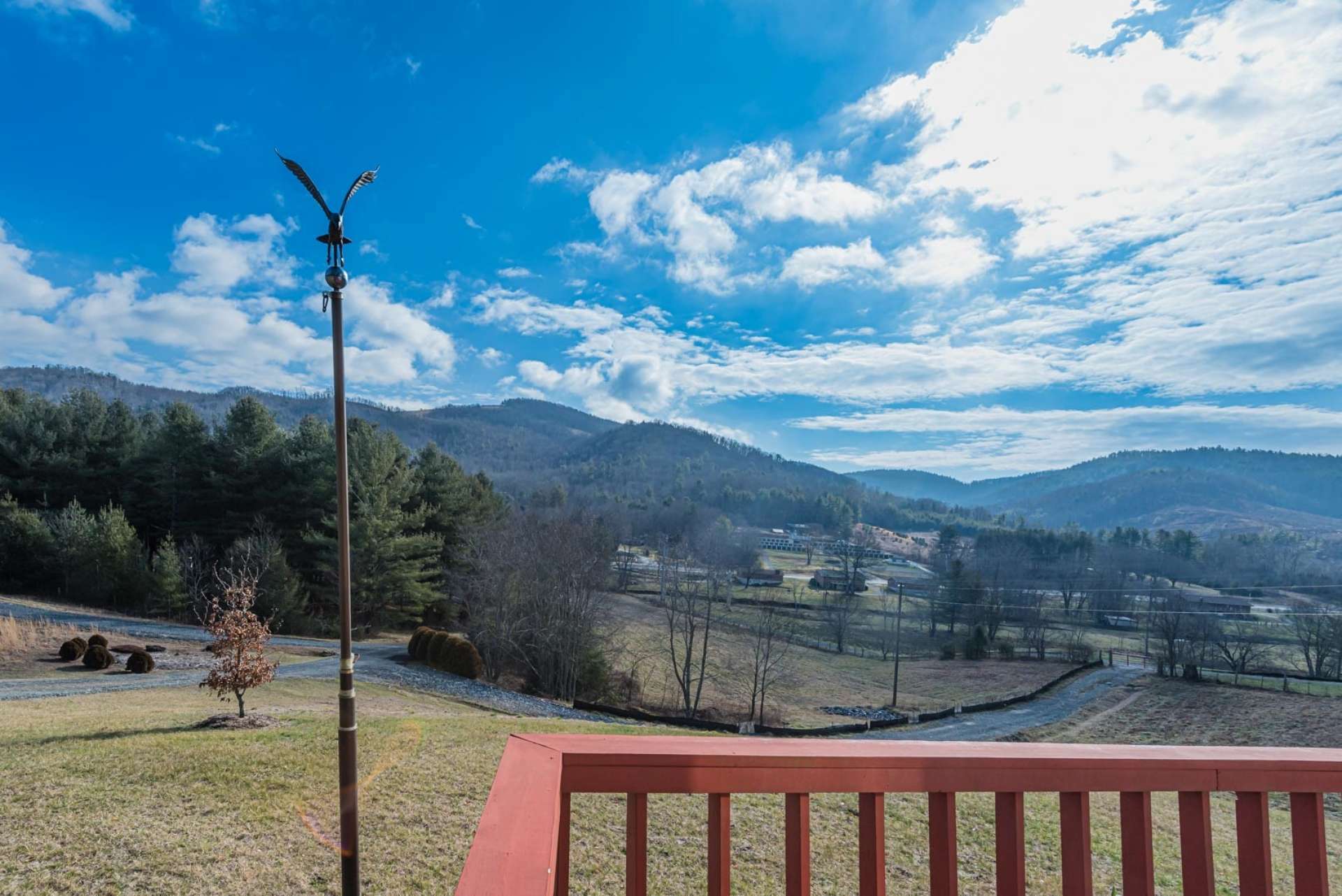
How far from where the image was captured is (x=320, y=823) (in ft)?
15.5

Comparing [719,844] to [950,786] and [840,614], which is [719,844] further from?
[840,614]

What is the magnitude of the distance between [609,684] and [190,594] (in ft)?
45.7

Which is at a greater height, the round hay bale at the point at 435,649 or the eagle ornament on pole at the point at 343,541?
the eagle ornament on pole at the point at 343,541

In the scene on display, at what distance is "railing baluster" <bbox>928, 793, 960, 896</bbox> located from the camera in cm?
132

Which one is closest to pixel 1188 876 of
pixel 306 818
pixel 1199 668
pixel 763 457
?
pixel 306 818

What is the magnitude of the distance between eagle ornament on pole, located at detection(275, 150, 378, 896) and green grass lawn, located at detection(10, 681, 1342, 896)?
1.16m

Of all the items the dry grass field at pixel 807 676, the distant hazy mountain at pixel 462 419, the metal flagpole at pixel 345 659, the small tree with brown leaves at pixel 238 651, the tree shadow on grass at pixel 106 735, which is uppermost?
the distant hazy mountain at pixel 462 419

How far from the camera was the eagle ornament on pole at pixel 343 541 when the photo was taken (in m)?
3.01

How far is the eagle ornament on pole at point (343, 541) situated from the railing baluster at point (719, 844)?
229cm

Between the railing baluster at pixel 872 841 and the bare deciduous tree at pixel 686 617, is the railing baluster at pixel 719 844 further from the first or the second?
the bare deciduous tree at pixel 686 617

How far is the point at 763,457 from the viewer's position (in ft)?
347

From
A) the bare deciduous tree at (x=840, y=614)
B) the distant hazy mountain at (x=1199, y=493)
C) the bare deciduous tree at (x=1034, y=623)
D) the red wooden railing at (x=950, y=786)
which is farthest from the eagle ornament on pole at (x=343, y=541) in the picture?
the distant hazy mountain at (x=1199, y=493)

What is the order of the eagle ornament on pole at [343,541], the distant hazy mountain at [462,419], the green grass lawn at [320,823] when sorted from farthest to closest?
the distant hazy mountain at [462,419] < the green grass lawn at [320,823] < the eagle ornament on pole at [343,541]

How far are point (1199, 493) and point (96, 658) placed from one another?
9021 centimetres
